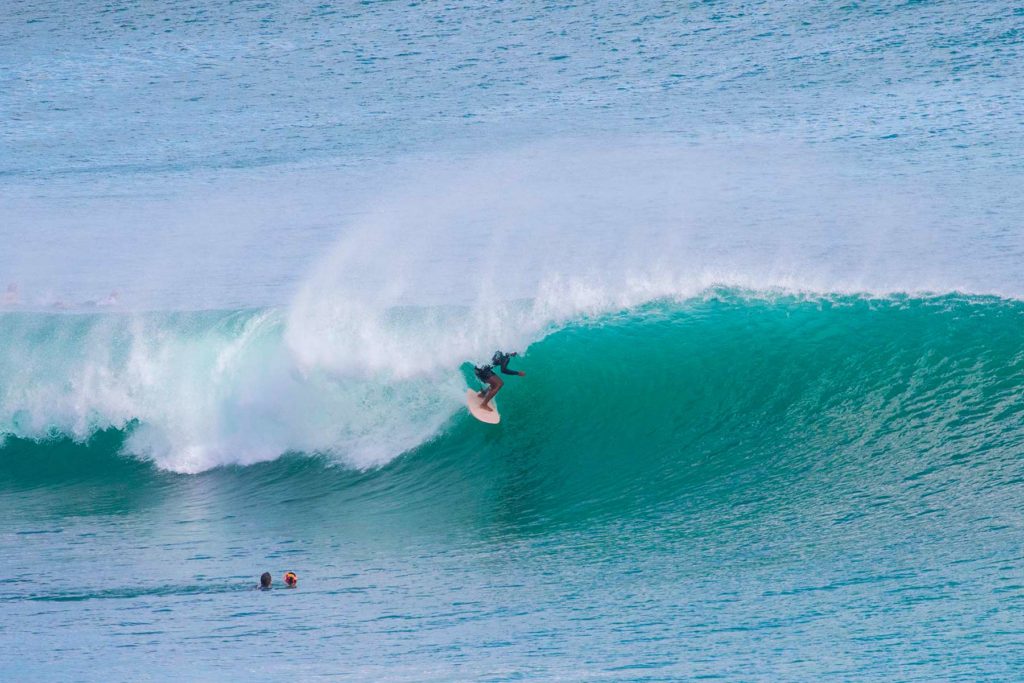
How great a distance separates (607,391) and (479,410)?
1680mm

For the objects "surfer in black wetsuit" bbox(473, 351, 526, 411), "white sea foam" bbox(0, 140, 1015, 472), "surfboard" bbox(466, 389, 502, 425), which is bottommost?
"surfboard" bbox(466, 389, 502, 425)

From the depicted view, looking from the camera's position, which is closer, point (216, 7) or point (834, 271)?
point (834, 271)

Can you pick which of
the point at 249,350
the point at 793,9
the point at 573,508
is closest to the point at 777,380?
the point at 573,508

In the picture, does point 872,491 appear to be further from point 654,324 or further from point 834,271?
point 834,271

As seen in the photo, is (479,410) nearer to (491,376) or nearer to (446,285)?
(491,376)

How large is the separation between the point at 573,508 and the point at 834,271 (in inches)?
375

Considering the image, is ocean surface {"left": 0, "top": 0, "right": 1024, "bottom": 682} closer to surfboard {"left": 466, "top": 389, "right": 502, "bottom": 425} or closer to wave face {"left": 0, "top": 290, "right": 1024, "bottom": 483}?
wave face {"left": 0, "top": 290, "right": 1024, "bottom": 483}

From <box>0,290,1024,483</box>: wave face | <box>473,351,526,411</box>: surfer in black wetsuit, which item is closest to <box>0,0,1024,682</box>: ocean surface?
<box>0,290,1024,483</box>: wave face

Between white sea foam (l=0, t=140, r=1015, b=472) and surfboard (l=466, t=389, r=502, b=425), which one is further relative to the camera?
white sea foam (l=0, t=140, r=1015, b=472)

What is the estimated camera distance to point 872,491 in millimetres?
12375

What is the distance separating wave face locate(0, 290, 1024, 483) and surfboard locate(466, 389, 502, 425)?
172mm

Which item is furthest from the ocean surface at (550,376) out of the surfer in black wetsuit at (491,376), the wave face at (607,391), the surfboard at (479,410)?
the surfer in black wetsuit at (491,376)

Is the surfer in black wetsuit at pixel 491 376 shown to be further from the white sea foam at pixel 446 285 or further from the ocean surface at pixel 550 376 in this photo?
the white sea foam at pixel 446 285

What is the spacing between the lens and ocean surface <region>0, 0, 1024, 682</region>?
1037cm
